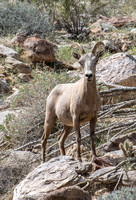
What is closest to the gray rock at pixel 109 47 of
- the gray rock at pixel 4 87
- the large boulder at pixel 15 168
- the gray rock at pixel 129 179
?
the gray rock at pixel 4 87

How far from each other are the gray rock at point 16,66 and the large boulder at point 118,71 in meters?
4.21

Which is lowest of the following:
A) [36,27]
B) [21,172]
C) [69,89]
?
[21,172]

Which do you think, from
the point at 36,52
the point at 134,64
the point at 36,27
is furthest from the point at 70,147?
the point at 36,27

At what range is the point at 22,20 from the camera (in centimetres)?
1623

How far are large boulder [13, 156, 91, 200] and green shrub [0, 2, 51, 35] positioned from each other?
11.8 m

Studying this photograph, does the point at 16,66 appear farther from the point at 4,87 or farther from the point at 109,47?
the point at 109,47

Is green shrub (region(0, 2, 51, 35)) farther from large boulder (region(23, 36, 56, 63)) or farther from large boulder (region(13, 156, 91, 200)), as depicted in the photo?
large boulder (region(13, 156, 91, 200))

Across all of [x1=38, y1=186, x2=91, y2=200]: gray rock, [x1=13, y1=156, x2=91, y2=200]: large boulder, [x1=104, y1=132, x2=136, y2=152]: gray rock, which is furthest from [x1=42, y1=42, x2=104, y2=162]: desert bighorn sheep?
[x1=104, y1=132, x2=136, y2=152]: gray rock

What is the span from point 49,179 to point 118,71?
4.76m

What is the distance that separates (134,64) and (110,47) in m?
5.01

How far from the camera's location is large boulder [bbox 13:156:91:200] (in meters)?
4.34

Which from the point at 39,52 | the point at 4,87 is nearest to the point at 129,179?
the point at 4,87

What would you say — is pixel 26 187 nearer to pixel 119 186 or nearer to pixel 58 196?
pixel 58 196

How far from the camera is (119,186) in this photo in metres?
4.38
